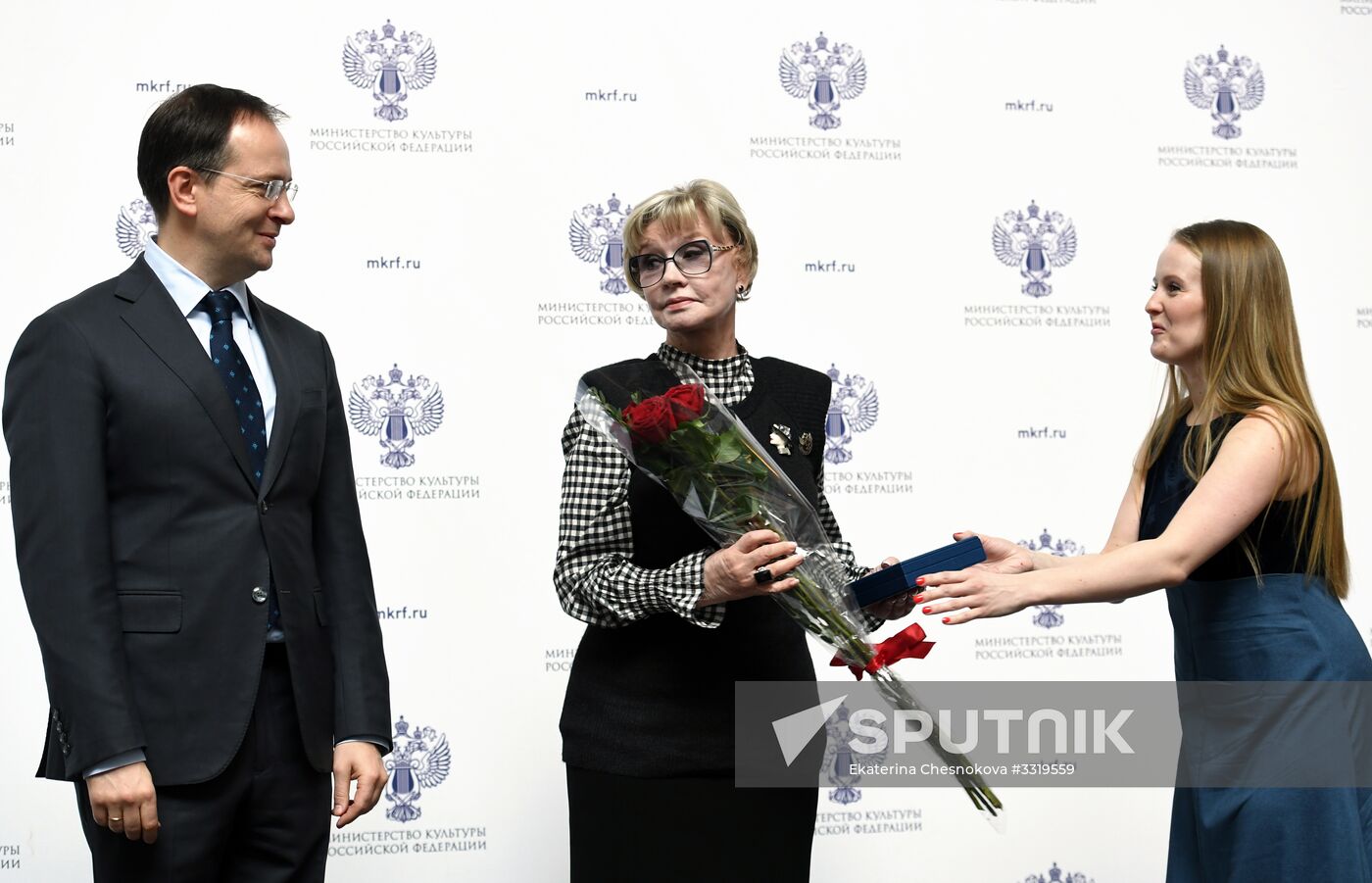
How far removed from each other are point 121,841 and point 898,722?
1.69m

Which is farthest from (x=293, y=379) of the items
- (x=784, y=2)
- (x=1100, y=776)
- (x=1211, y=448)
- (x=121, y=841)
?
(x=1100, y=776)

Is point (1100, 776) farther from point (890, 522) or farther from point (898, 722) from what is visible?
point (898, 722)

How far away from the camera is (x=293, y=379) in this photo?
1.91 m

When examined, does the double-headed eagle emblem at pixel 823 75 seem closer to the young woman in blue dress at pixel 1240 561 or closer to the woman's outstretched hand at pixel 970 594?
the young woman in blue dress at pixel 1240 561

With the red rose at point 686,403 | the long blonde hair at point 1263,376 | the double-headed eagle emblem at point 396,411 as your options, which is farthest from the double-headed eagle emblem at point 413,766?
the long blonde hair at point 1263,376

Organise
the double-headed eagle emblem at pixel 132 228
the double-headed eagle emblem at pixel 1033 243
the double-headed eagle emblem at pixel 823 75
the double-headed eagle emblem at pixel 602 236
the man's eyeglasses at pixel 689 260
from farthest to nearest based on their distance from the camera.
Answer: the double-headed eagle emblem at pixel 1033 243
the double-headed eagle emblem at pixel 823 75
the double-headed eagle emblem at pixel 602 236
the double-headed eagle emblem at pixel 132 228
the man's eyeglasses at pixel 689 260

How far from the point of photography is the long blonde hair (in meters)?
2.04

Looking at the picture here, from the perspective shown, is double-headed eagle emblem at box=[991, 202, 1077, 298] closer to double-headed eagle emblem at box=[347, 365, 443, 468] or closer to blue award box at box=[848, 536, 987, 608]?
double-headed eagle emblem at box=[347, 365, 443, 468]

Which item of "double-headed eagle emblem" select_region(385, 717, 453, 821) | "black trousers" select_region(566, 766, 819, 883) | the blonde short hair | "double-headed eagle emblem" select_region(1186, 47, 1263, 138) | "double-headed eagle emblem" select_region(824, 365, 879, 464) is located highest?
"double-headed eagle emblem" select_region(1186, 47, 1263, 138)

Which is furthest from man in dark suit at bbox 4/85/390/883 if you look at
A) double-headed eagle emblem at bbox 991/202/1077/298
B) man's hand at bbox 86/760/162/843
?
double-headed eagle emblem at bbox 991/202/1077/298

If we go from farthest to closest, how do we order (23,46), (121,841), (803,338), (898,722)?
(803,338) → (23,46) → (898,722) → (121,841)

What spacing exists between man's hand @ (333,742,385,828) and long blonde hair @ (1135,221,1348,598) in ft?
4.71

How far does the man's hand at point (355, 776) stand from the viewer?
6.22ft

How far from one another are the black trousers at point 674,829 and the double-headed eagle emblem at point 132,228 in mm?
2231
